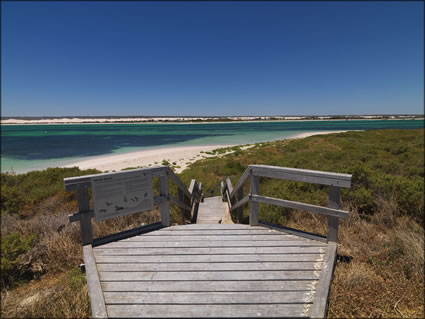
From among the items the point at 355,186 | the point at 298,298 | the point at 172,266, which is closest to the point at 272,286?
the point at 298,298

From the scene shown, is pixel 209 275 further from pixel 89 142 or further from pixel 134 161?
pixel 89 142

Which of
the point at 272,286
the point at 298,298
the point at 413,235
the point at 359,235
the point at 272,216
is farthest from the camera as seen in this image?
the point at 272,216

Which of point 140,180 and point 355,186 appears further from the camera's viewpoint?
point 355,186

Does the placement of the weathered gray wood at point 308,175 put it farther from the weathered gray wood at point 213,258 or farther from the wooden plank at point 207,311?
the wooden plank at point 207,311

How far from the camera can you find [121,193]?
348 centimetres

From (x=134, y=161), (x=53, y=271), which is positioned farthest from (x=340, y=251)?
(x=134, y=161)

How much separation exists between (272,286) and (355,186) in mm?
5273

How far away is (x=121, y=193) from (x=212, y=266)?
1.80m

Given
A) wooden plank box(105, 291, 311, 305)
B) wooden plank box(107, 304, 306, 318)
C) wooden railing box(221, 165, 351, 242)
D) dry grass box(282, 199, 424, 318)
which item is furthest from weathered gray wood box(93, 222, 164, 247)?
dry grass box(282, 199, 424, 318)

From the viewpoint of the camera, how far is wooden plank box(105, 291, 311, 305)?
2.35 m

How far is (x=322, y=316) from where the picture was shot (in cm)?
220

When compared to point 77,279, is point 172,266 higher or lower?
higher

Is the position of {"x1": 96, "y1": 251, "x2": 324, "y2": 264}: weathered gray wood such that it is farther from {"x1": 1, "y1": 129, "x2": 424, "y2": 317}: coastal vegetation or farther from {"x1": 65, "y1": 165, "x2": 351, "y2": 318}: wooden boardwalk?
{"x1": 1, "y1": 129, "x2": 424, "y2": 317}: coastal vegetation

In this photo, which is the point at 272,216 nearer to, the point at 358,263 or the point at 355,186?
the point at 358,263
